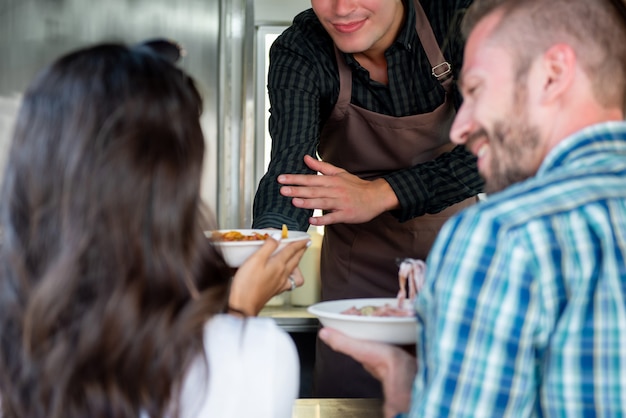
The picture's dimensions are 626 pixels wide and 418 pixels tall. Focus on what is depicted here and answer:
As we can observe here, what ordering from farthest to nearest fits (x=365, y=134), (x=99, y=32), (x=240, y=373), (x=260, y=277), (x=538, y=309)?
(x=99, y=32) < (x=365, y=134) < (x=260, y=277) < (x=240, y=373) < (x=538, y=309)

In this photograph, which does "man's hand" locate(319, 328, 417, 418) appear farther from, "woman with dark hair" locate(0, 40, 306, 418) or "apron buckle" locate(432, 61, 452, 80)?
"apron buckle" locate(432, 61, 452, 80)

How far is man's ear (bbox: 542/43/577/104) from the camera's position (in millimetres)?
948

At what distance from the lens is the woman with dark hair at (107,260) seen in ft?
2.74

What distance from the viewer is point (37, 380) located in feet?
2.78

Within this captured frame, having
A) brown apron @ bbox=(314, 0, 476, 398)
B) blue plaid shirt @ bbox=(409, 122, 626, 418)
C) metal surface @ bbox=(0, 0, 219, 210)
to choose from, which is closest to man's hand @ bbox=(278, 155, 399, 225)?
brown apron @ bbox=(314, 0, 476, 398)

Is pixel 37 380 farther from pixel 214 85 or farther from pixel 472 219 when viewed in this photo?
pixel 214 85

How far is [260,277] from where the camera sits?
116 centimetres

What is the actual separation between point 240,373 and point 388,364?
0.23 m

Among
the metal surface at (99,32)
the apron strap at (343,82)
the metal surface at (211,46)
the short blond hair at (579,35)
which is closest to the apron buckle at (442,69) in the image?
the apron strap at (343,82)

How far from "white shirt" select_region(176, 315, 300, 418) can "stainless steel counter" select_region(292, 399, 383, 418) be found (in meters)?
0.46

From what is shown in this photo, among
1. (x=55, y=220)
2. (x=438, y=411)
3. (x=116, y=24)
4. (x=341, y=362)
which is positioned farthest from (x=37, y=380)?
(x=116, y=24)

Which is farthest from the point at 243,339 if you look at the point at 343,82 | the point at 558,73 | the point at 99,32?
the point at 99,32

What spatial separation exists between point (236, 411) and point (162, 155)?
0.96 feet

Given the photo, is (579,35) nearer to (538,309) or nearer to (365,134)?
(538,309)
